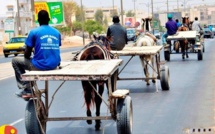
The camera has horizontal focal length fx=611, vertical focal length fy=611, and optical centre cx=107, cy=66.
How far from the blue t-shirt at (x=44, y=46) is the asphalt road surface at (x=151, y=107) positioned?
136cm

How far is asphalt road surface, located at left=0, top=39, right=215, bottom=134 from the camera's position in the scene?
11109 mm

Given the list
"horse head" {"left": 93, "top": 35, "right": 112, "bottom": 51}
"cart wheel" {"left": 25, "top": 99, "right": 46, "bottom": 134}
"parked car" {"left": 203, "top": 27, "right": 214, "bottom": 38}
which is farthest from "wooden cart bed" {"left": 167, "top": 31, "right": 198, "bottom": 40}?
"parked car" {"left": 203, "top": 27, "right": 214, "bottom": 38}

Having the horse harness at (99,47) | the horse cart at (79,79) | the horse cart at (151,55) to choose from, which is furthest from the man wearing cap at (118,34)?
the horse cart at (79,79)

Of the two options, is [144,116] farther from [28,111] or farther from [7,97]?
[7,97]

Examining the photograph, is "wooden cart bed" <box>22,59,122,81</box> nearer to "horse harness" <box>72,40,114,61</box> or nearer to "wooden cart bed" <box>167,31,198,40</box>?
"horse harness" <box>72,40,114,61</box>

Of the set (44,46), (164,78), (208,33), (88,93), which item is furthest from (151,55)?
(208,33)

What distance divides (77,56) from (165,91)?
608 cm

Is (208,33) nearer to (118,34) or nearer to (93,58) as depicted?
(118,34)

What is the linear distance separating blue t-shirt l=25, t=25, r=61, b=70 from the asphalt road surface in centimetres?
136

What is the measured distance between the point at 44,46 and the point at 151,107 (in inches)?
180

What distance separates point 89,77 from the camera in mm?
8977

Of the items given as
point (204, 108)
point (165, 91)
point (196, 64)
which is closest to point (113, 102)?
point (204, 108)

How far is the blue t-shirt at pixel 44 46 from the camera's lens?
9758 mm

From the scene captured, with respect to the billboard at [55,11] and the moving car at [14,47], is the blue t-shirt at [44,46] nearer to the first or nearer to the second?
the moving car at [14,47]
